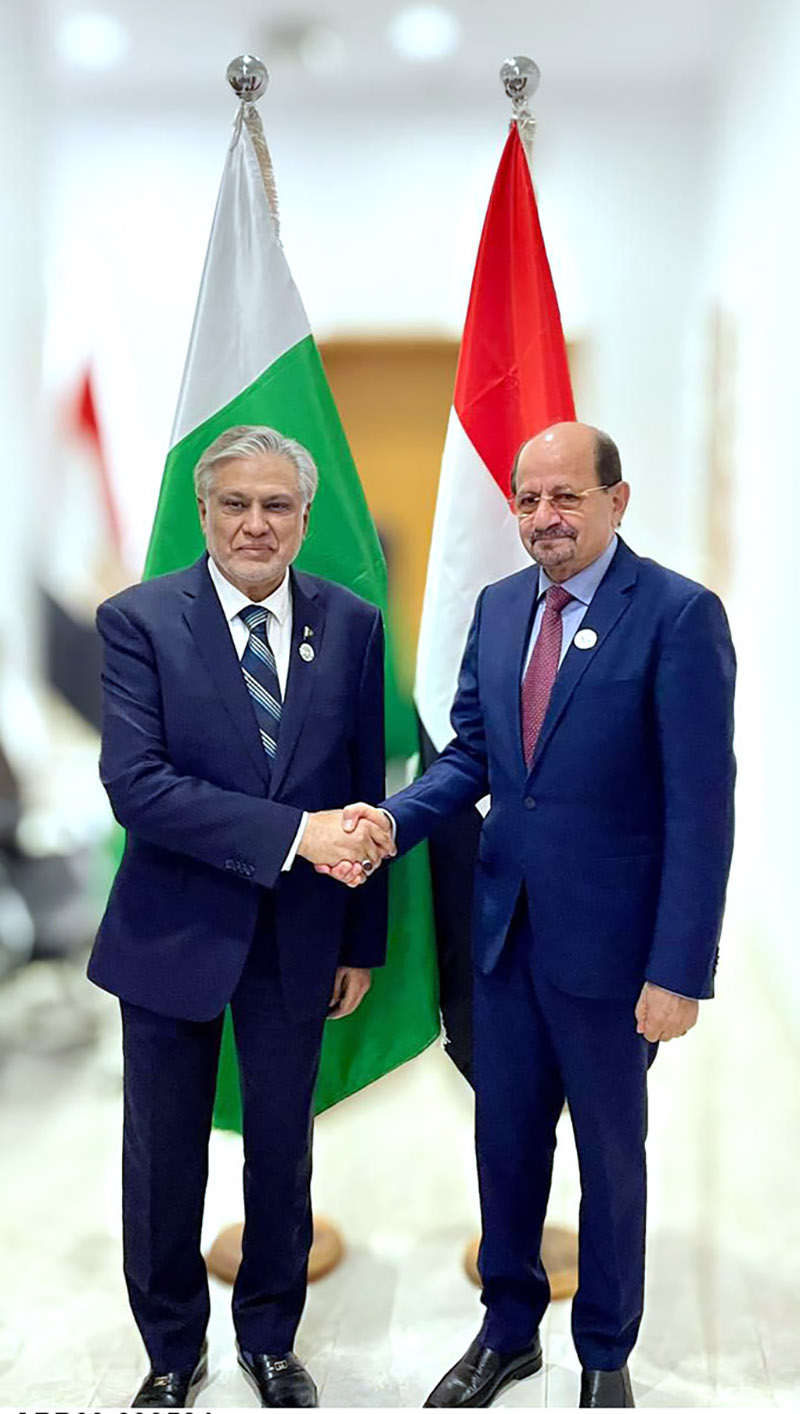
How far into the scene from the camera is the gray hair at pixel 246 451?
87.9 inches

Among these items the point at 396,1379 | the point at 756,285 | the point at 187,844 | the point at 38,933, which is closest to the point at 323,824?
the point at 187,844

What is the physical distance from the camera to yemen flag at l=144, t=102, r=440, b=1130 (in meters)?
2.58

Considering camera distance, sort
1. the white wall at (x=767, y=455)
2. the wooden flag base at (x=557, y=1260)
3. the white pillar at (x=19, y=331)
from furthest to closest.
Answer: the white pillar at (x=19, y=331) → the white wall at (x=767, y=455) → the wooden flag base at (x=557, y=1260)

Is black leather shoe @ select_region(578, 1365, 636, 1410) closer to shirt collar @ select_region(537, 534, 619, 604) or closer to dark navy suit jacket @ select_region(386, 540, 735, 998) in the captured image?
dark navy suit jacket @ select_region(386, 540, 735, 998)

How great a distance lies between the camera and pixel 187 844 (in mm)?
2197

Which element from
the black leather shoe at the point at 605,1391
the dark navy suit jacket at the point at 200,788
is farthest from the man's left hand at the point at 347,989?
the black leather shoe at the point at 605,1391

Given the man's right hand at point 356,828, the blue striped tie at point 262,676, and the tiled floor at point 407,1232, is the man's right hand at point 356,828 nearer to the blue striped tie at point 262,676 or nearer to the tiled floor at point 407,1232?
the blue striped tie at point 262,676

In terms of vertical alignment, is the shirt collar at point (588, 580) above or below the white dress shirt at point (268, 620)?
above

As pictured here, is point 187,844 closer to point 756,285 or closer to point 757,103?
point 756,285

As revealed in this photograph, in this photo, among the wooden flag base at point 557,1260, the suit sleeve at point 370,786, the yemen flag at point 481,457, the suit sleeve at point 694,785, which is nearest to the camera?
the suit sleeve at point 694,785

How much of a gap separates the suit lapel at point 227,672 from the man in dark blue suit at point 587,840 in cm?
25

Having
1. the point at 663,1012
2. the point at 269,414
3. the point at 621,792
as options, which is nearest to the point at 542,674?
the point at 621,792

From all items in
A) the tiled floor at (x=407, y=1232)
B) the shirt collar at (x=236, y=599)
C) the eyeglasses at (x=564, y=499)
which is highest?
the eyeglasses at (x=564, y=499)

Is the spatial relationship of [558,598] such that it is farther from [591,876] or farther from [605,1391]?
[605,1391]
